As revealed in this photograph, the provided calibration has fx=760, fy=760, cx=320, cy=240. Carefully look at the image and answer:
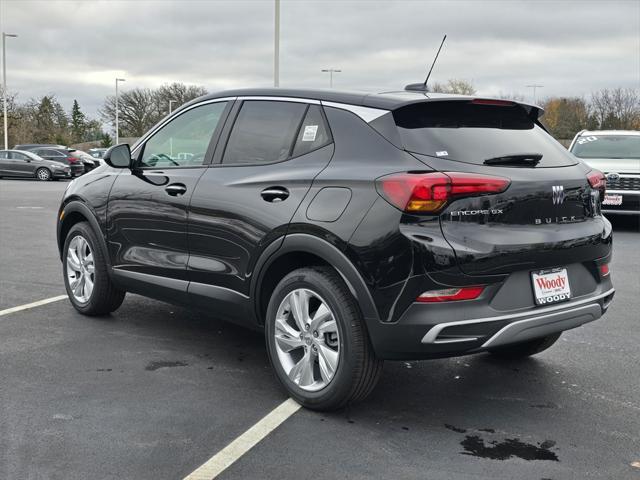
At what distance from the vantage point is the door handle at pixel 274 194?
13.5 feet

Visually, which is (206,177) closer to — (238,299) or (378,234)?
(238,299)

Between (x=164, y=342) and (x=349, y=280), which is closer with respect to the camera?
(x=349, y=280)

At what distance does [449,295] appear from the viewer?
3.53 m

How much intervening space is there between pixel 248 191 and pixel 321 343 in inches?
39.0

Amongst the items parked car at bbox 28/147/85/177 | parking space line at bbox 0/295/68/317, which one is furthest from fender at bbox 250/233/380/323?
parked car at bbox 28/147/85/177

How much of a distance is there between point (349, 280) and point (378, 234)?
30 centimetres

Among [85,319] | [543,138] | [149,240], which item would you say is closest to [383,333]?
[543,138]

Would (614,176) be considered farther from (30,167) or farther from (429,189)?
(30,167)

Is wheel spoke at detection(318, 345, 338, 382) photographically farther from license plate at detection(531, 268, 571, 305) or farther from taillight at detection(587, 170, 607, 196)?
taillight at detection(587, 170, 607, 196)

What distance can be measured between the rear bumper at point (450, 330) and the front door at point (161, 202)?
174 centimetres

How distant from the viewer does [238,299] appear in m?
4.42

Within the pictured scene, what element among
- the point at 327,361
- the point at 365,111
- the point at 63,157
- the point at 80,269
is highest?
the point at 365,111

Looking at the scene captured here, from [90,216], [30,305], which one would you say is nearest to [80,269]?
[90,216]

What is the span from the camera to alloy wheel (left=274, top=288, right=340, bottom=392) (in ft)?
12.8
